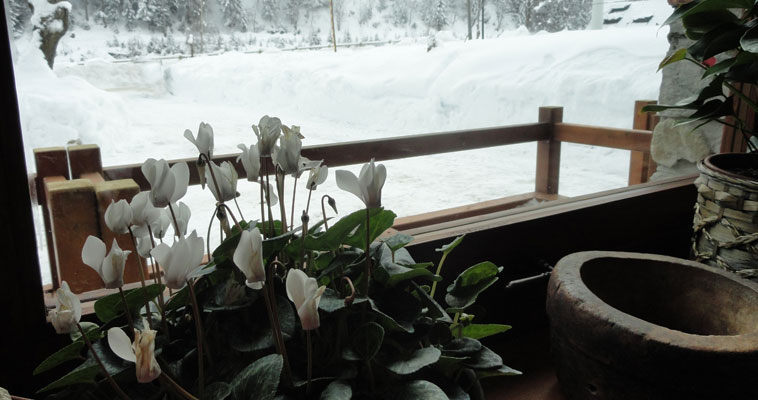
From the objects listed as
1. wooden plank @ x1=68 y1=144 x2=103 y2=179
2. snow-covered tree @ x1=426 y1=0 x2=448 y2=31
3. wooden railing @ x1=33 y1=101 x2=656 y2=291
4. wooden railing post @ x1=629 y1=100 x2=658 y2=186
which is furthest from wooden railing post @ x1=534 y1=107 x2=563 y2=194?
wooden plank @ x1=68 y1=144 x2=103 y2=179

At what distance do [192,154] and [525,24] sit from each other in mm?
672

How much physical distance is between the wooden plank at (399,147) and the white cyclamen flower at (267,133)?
0.36 meters

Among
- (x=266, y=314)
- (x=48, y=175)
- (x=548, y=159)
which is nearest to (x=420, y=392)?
(x=266, y=314)

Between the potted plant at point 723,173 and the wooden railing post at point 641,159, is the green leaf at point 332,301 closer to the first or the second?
the potted plant at point 723,173

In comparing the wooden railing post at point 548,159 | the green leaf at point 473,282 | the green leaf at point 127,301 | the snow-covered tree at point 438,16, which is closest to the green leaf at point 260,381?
the green leaf at point 127,301

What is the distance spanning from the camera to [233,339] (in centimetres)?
40

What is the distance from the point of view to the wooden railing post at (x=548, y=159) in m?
1.29

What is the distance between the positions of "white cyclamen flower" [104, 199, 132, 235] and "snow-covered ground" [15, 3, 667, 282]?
0.72ft

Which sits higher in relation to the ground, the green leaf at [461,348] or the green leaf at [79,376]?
the green leaf at [79,376]

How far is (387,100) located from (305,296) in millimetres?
741

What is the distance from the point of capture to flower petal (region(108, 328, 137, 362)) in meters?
0.33

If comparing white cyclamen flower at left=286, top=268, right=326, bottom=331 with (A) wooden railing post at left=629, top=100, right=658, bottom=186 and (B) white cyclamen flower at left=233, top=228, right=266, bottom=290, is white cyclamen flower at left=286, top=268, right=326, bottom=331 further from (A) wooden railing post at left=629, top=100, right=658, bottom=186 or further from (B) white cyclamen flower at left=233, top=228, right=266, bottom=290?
(A) wooden railing post at left=629, top=100, right=658, bottom=186

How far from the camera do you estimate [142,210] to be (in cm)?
42

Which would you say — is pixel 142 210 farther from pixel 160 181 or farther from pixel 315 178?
pixel 315 178
